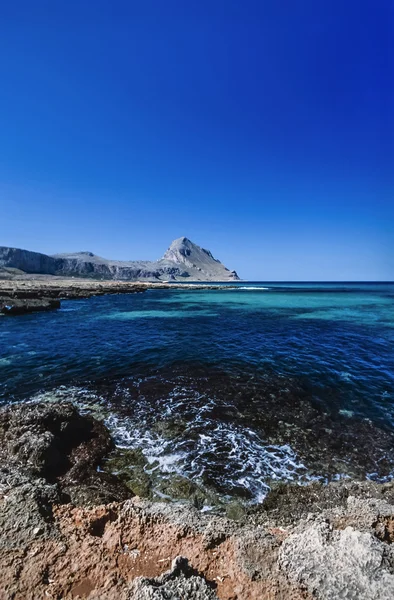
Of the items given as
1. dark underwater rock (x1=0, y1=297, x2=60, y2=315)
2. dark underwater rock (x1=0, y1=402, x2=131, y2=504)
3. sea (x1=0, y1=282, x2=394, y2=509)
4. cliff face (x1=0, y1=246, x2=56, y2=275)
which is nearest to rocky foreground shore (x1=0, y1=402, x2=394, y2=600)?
dark underwater rock (x1=0, y1=402, x2=131, y2=504)

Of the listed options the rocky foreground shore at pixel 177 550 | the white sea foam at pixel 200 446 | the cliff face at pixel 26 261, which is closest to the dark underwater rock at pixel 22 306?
the white sea foam at pixel 200 446

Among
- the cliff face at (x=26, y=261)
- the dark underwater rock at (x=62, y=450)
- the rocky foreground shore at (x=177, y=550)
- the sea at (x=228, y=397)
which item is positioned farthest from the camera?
the cliff face at (x=26, y=261)

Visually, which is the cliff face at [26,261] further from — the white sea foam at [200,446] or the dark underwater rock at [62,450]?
the dark underwater rock at [62,450]

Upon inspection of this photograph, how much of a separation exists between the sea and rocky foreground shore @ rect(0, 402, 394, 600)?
79.2 inches

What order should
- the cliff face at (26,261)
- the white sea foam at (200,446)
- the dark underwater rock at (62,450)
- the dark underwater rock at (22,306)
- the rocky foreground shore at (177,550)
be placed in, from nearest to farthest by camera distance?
the rocky foreground shore at (177,550)
the dark underwater rock at (62,450)
the white sea foam at (200,446)
the dark underwater rock at (22,306)
the cliff face at (26,261)

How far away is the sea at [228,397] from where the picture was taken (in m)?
8.83

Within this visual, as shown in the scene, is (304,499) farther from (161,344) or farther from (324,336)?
(324,336)

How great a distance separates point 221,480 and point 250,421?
3.84m

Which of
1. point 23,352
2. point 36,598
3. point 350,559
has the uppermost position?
point 350,559

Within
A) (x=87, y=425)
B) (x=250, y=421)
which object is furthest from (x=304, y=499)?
(x=87, y=425)

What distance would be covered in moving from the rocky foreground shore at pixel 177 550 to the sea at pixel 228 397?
2012 millimetres

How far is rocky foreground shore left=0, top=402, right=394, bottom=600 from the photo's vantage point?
398 cm

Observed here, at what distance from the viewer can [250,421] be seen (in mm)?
11500

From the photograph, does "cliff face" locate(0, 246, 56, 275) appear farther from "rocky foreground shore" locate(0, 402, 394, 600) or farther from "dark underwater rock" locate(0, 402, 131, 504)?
"rocky foreground shore" locate(0, 402, 394, 600)
